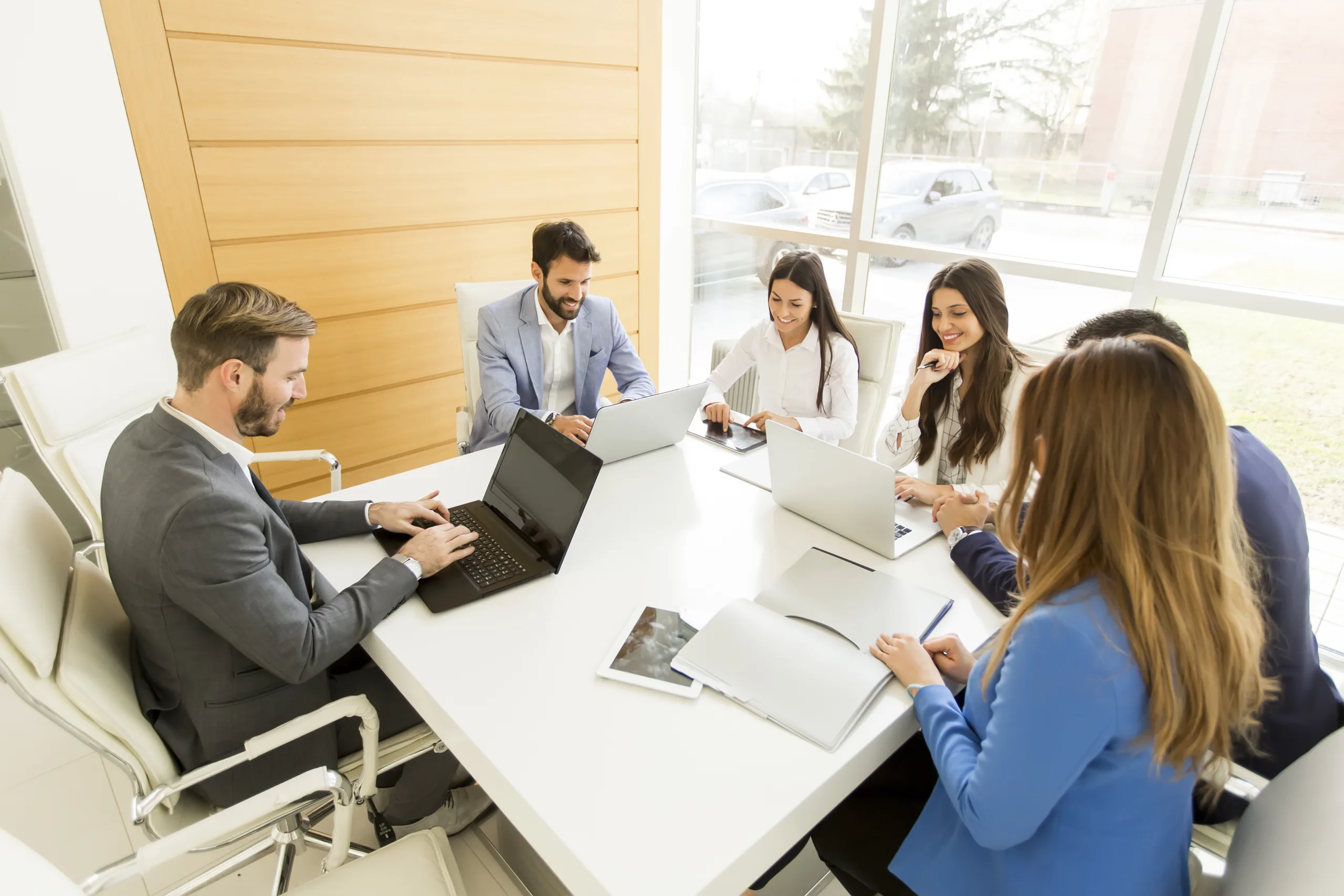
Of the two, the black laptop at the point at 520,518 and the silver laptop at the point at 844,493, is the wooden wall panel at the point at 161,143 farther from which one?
→ the silver laptop at the point at 844,493

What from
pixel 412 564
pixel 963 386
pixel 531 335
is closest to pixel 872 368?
pixel 963 386

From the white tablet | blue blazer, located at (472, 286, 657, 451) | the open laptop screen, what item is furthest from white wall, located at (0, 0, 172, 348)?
the white tablet

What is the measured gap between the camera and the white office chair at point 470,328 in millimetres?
2828

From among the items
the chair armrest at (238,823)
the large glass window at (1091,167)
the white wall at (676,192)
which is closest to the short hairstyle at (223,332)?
the chair armrest at (238,823)

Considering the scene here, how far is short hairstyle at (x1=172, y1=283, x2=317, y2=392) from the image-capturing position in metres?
1.40

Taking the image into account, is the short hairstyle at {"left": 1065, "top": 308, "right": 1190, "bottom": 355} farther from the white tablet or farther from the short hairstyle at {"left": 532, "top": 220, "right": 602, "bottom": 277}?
the short hairstyle at {"left": 532, "top": 220, "right": 602, "bottom": 277}

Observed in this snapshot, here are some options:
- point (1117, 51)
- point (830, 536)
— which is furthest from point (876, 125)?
point (830, 536)

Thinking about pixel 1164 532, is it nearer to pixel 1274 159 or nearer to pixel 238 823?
pixel 238 823

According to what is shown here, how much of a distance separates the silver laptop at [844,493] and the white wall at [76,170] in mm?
2316

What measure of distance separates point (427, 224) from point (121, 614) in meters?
2.17

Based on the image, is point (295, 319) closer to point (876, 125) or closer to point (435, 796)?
point (435, 796)

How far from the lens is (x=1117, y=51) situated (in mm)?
2773

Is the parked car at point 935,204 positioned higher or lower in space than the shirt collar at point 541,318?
higher

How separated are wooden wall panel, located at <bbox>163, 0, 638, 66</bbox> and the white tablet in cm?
259
